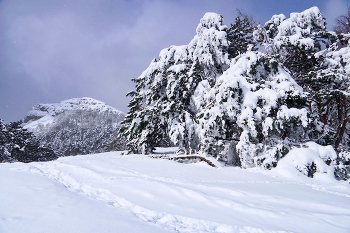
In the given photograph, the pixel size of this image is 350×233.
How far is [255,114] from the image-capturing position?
693cm

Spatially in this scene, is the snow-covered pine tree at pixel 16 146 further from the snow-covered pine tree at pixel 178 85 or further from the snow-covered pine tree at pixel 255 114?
the snow-covered pine tree at pixel 255 114

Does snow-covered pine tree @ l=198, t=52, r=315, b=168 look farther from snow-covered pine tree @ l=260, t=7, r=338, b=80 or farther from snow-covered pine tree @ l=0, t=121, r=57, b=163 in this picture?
snow-covered pine tree @ l=0, t=121, r=57, b=163

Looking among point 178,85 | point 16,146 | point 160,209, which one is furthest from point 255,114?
point 16,146

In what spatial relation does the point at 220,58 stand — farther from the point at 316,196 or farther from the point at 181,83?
the point at 316,196

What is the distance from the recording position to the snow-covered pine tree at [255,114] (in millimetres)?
6711

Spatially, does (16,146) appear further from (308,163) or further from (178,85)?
(308,163)

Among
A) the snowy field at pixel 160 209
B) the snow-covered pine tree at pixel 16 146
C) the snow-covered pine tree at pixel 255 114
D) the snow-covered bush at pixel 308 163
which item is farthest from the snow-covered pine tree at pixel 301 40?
the snow-covered pine tree at pixel 16 146

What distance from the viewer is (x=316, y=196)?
4043 mm

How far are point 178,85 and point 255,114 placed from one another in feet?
13.8

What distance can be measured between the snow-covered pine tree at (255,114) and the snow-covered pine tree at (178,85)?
175 centimetres

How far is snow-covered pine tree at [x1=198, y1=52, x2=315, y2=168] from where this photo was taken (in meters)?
6.71

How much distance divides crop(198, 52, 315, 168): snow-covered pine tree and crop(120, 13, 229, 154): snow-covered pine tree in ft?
5.73

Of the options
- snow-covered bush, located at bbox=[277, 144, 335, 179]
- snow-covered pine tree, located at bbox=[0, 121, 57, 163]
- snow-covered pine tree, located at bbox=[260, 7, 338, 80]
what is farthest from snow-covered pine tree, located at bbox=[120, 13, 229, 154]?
snow-covered pine tree, located at bbox=[0, 121, 57, 163]

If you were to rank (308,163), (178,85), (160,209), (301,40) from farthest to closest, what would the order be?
(178,85) → (301,40) → (308,163) → (160,209)
